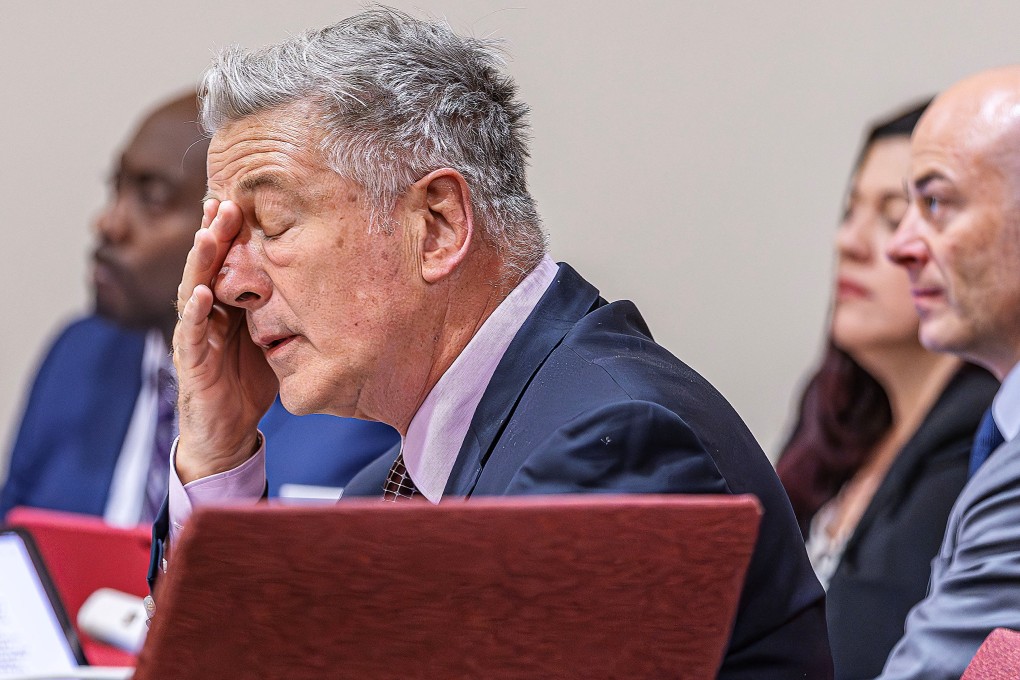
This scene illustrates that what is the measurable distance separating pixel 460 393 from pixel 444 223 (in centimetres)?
17

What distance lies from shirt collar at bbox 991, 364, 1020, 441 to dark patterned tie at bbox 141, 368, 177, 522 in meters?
1.77

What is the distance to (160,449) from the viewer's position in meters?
2.82

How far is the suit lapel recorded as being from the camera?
1123mm

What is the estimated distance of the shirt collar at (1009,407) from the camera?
5.38 ft

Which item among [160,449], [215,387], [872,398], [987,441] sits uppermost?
[215,387]

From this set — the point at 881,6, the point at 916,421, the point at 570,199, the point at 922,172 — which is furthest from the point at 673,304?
the point at 922,172

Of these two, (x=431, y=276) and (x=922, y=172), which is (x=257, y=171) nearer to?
(x=431, y=276)

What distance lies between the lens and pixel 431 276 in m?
1.18

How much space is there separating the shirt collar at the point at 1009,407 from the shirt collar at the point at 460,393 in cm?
79

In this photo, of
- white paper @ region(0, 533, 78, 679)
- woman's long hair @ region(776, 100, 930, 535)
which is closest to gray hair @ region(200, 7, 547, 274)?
white paper @ region(0, 533, 78, 679)

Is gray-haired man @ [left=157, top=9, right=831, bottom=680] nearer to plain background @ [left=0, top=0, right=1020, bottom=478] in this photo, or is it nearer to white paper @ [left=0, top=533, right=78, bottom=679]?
white paper @ [left=0, top=533, right=78, bottom=679]

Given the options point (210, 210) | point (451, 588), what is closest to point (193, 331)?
point (210, 210)

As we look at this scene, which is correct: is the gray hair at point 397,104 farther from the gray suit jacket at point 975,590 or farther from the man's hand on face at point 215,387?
the gray suit jacket at point 975,590

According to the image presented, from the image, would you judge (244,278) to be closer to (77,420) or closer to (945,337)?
(945,337)
